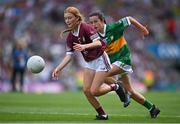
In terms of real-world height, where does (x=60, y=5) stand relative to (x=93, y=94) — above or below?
below

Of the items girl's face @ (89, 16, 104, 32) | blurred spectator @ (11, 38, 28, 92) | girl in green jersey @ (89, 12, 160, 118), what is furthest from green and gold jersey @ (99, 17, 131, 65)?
blurred spectator @ (11, 38, 28, 92)

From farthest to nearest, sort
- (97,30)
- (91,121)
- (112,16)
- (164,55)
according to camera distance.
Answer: (164,55) → (112,16) → (97,30) → (91,121)

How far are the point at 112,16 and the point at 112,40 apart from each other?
22.5 meters

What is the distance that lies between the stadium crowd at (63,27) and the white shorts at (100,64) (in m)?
18.6

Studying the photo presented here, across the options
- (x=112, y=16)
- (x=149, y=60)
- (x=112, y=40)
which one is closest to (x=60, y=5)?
(x=112, y=16)

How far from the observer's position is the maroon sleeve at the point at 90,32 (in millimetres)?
14428

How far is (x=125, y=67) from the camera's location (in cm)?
1591

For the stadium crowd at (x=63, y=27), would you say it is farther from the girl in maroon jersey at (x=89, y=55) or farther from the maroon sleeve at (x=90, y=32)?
the maroon sleeve at (x=90, y=32)

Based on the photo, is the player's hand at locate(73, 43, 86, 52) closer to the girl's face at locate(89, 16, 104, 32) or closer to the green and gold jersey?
the girl's face at locate(89, 16, 104, 32)

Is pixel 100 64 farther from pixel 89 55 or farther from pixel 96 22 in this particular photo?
pixel 96 22

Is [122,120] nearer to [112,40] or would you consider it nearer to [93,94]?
[93,94]

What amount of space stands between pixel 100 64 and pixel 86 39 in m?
0.66

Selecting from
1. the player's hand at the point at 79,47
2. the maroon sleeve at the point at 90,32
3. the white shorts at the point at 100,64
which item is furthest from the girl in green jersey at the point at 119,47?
the player's hand at the point at 79,47

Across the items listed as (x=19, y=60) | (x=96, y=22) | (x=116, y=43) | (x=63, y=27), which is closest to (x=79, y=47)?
(x=96, y=22)
